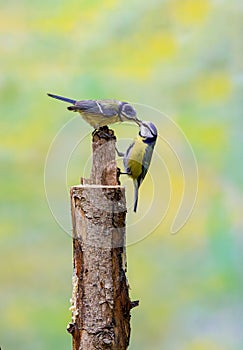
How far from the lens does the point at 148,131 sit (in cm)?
129

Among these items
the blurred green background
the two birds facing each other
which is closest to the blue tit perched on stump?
the two birds facing each other

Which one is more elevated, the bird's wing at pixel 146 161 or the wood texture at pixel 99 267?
the bird's wing at pixel 146 161

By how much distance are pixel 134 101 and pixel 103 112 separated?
0.38 metres

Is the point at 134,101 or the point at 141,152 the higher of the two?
the point at 134,101

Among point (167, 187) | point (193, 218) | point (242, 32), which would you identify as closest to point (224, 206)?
point (193, 218)

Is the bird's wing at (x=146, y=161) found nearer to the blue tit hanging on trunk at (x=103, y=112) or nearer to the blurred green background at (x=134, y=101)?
the blue tit hanging on trunk at (x=103, y=112)

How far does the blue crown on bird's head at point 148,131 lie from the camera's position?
1283 millimetres

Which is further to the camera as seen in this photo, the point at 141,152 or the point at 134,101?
the point at 134,101

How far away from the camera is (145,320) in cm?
169

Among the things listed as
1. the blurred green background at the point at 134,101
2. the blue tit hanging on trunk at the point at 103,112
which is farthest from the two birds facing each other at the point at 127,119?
the blurred green background at the point at 134,101

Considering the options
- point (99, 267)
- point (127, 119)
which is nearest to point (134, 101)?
point (127, 119)

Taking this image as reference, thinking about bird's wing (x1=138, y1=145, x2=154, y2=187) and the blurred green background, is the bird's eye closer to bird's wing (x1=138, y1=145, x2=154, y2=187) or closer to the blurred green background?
bird's wing (x1=138, y1=145, x2=154, y2=187)

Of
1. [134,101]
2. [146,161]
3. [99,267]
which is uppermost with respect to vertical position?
[134,101]

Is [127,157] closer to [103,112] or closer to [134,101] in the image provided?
[103,112]
